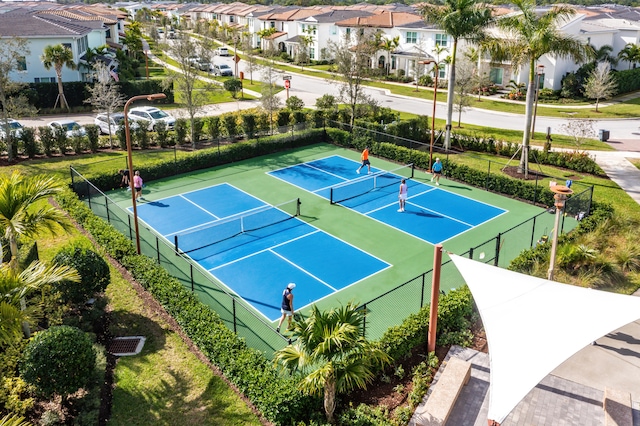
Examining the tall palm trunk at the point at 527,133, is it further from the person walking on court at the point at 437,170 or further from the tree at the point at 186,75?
the tree at the point at 186,75

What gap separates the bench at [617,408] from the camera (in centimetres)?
1132

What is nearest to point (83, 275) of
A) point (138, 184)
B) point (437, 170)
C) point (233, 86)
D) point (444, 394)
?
point (444, 394)

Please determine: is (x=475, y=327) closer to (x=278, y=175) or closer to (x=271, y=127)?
(x=278, y=175)

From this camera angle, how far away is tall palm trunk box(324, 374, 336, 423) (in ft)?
36.5

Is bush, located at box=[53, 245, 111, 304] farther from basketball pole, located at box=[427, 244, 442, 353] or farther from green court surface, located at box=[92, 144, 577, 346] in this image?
basketball pole, located at box=[427, 244, 442, 353]

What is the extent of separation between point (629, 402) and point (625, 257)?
9.10 meters

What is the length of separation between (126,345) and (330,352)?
253 inches

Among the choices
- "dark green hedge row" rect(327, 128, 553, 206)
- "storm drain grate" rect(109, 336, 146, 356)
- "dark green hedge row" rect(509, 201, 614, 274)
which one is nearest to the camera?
"storm drain grate" rect(109, 336, 146, 356)

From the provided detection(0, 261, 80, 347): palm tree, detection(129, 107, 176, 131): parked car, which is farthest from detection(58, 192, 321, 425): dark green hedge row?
detection(129, 107, 176, 131): parked car

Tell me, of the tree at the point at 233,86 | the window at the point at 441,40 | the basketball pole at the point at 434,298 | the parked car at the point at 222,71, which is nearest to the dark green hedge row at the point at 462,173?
the basketball pole at the point at 434,298

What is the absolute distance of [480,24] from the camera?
3070 cm

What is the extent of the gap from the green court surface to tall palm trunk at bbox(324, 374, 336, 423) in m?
2.81

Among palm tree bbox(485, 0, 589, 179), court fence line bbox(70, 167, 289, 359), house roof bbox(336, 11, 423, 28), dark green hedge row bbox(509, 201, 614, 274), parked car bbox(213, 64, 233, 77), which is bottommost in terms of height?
court fence line bbox(70, 167, 289, 359)

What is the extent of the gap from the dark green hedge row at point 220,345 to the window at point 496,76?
46.0 metres
